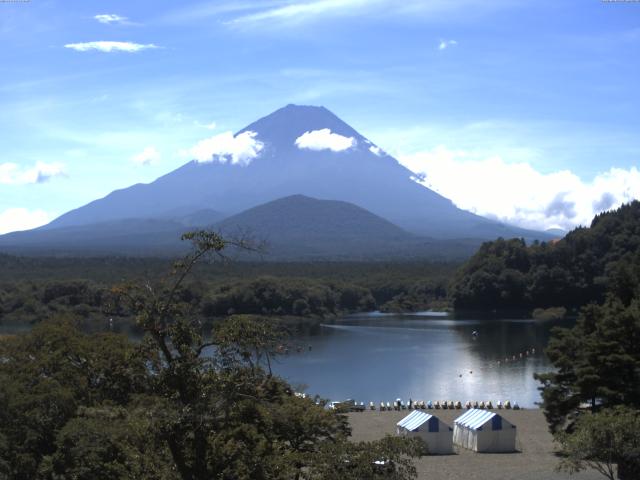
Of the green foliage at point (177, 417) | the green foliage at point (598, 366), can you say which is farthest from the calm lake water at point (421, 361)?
the green foliage at point (177, 417)

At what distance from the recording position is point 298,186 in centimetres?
17162

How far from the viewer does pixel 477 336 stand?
39.7 metres

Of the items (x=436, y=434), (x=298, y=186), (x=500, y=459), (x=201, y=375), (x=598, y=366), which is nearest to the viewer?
(x=201, y=375)

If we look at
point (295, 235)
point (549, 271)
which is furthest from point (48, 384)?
point (295, 235)

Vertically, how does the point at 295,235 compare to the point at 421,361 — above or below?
above

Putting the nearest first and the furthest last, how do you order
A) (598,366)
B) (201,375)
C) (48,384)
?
(201,375) → (48,384) → (598,366)

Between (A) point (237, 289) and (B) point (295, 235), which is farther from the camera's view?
(B) point (295, 235)

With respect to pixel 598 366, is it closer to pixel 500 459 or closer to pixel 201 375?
pixel 500 459

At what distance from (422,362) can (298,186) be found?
141m

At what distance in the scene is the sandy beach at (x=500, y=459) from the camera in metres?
14.0

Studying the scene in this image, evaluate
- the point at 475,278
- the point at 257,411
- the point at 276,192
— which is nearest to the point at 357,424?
the point at 257,411

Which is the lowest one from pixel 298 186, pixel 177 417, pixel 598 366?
pixel 598 366

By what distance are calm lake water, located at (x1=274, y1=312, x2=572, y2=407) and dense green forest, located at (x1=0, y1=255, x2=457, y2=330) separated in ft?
17.1

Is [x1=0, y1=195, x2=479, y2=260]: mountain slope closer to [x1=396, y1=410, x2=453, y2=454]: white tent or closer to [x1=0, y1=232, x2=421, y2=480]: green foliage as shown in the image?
[x1=396, y1=410, x2=453, y2=454]: white tent
